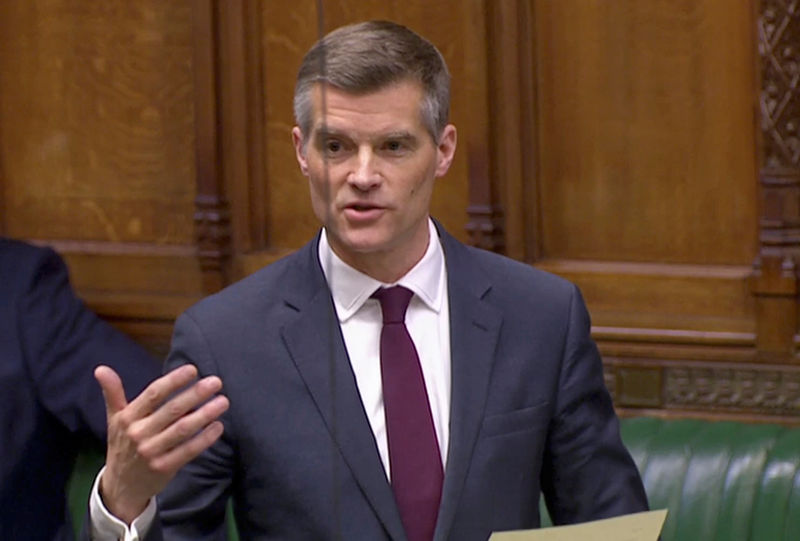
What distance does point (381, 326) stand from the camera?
1918 mm

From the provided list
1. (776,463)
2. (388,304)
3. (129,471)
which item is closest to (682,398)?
(776,463)

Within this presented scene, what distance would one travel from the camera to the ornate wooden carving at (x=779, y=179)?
266 cm

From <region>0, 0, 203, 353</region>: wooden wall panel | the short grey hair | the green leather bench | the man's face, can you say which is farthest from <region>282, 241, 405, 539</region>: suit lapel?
<region>0, 0, 203, 353</region>: wooden wall panel

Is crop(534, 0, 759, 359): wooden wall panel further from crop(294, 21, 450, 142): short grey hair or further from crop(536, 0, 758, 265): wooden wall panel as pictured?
crop(294, 21, 450, 142): short grey hair

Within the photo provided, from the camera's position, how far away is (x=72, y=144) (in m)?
3.27

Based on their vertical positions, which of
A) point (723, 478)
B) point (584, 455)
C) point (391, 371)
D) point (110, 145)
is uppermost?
point (110, 145)

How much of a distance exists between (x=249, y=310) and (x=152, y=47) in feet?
4.55

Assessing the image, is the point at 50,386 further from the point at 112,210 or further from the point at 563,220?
the point at 563,220

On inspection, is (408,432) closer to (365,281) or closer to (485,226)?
(365,281)

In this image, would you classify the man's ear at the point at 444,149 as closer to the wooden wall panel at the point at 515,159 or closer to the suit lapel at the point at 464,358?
the suit lapel at the point at 464,358

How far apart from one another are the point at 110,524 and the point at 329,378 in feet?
1.30

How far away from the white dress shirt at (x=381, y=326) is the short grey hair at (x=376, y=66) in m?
0.18

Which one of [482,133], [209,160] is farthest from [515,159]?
[209,160]

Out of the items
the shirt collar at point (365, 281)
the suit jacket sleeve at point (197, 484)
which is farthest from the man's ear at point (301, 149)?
the suit jacket sleeve at point (197, 484)
